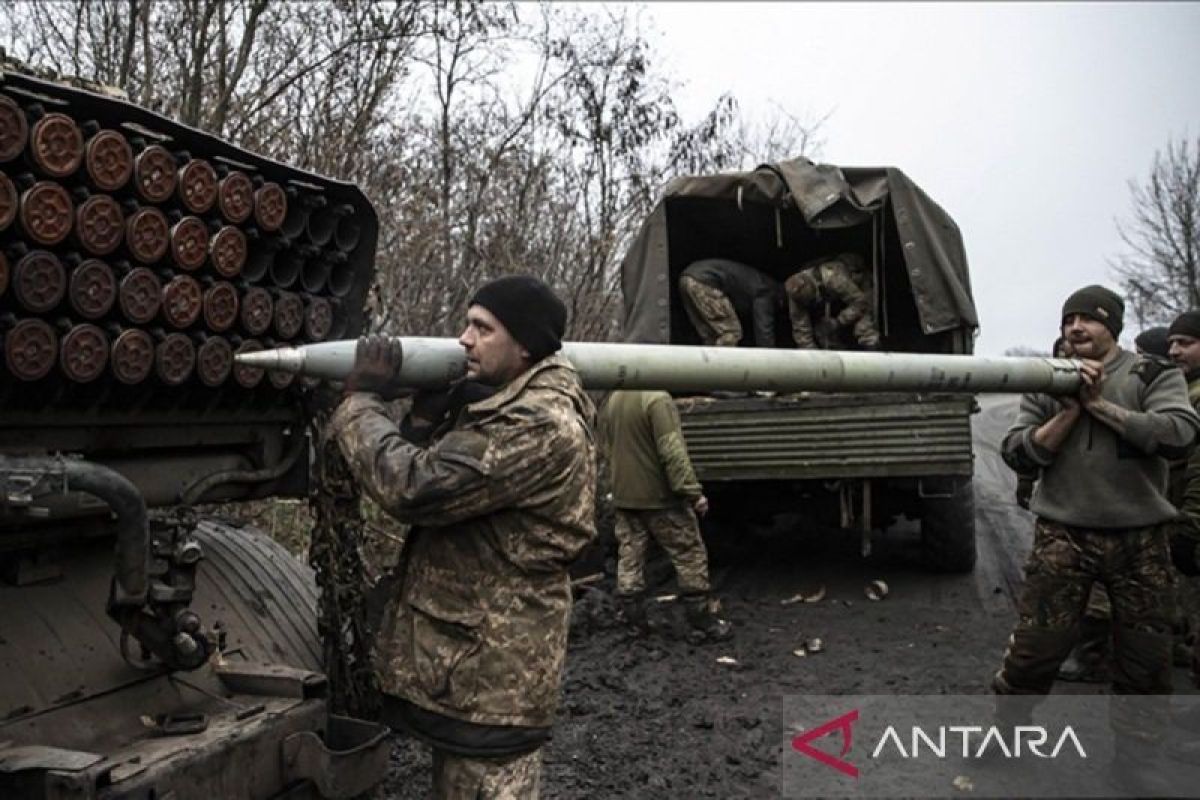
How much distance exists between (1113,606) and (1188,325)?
1982 millimetres

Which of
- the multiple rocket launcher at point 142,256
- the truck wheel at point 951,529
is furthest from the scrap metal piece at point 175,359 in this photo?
the truck wheel at point 951,529

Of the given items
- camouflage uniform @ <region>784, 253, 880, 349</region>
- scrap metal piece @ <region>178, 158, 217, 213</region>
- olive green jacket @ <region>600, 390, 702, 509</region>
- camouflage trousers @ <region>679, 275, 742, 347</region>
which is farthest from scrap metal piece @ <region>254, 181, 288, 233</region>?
camouflage uniform @ <region>784, 253, 880, 349</region>

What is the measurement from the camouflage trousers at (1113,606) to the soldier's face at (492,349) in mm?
2620

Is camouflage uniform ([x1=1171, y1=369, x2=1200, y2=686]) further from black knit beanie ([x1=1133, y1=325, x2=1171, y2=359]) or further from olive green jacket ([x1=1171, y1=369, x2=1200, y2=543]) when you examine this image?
black knit beanie ([x1=1133, y1=325, x2=1171, y2=359])

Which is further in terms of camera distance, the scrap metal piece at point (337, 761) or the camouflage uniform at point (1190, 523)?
the camouflage uniform at point (1190, 523)

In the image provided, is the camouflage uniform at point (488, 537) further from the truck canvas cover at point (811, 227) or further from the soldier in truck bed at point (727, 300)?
the soldier in truck bed at point (727, 300)

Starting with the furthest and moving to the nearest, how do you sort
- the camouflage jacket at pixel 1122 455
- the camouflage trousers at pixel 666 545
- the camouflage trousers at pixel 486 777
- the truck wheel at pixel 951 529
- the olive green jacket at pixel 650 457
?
1. the truck wheel at pixel 951 529
2. the camouflage trousers at pixel 666 545
3. the olive green jacket at pixel 650 457
4. the camouflage jacket at pixel 1122 455
5. the camouflage trousers at pixel 486 777

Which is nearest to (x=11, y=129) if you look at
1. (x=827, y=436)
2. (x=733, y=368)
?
(x=733, y=368)

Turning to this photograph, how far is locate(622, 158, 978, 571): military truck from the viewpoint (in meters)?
6.94

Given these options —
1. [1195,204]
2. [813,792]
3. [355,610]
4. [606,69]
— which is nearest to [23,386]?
[355,610]

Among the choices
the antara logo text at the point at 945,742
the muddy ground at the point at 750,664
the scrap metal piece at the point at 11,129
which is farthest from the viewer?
the muddy ground at the point at 750,664

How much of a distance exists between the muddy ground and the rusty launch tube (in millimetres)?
1824

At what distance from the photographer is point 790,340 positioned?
911 cm

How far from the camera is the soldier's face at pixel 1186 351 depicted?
5.38 m
